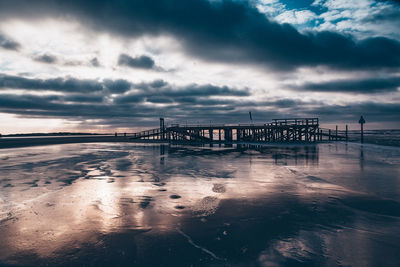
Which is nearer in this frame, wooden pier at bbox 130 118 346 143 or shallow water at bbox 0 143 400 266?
shallow water at bbox 0 143 400 266

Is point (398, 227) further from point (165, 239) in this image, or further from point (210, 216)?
point (165, 239)

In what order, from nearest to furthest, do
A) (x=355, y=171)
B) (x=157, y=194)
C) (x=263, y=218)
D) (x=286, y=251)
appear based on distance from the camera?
(x=286, y=251) → (x=263, y=218) → (x=157, y=194) → (x=355, y=171)

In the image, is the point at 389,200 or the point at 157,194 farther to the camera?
the point at 157,194

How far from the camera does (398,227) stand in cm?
503

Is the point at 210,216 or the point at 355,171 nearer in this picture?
the point at 210,216

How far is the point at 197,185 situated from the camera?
364 inches

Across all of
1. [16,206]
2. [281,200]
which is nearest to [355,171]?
[281,200]

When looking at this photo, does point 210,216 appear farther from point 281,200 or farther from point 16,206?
point 16,206

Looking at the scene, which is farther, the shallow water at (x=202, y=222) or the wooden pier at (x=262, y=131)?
the wooden pier at (x=262, y=131)

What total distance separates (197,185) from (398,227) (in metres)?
6.21

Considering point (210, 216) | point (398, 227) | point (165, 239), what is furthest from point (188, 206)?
point (398, 227)

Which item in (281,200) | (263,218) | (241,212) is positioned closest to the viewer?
(263,218)

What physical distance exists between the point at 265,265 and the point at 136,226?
3018mm

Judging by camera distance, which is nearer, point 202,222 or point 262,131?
point 202,222
